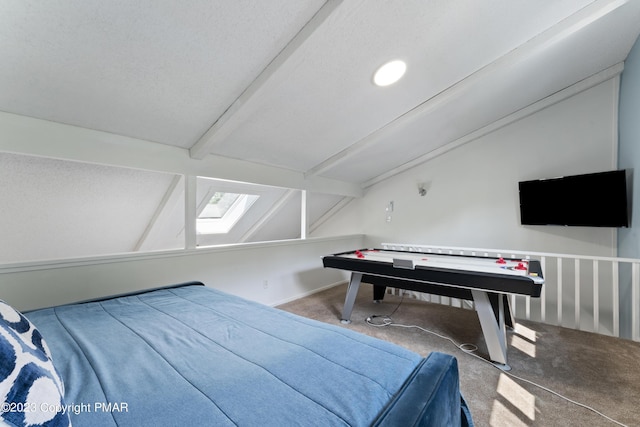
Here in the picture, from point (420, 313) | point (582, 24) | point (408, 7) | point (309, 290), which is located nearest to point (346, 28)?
point (408, 7)

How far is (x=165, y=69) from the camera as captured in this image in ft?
5.98

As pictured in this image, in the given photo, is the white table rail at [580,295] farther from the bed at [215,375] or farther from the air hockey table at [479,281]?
the bed at [215,375]

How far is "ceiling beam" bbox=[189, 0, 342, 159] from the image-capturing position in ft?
5.61

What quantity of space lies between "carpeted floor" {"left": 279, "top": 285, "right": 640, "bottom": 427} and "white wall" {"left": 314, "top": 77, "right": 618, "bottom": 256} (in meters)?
1.25

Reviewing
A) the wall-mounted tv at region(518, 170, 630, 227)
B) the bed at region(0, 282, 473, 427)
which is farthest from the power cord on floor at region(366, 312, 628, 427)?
the wall-mounted tv at region(518, 170, 630, 227)

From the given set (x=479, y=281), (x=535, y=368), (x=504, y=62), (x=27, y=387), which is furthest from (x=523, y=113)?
(x=27, y=387)

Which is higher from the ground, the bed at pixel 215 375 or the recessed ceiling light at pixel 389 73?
the recessed ceiling light at pixel 389 73

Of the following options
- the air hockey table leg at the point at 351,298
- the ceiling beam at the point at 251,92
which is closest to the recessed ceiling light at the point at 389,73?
the ceiling beam at the point at 251,92

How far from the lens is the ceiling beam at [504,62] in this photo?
211cm

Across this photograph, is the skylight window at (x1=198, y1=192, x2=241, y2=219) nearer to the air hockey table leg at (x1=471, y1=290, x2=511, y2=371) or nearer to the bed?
the bed

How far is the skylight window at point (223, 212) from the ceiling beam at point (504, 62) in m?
1.95

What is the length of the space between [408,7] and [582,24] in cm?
159

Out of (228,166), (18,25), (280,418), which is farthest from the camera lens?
(228,166)

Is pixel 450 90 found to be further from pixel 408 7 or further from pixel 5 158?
pixel 5 158
